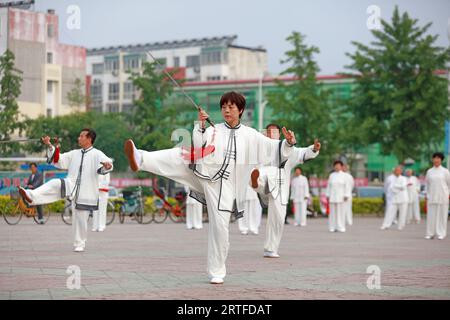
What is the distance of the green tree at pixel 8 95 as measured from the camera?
2936 cm

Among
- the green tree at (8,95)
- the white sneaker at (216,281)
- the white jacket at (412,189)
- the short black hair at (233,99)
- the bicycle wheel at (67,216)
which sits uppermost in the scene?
the green tree at (8,95)

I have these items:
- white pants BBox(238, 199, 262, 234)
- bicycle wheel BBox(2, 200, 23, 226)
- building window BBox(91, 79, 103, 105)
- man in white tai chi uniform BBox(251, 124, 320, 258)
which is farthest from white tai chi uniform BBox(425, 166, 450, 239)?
building window BBox(91, 79, 103, 105)

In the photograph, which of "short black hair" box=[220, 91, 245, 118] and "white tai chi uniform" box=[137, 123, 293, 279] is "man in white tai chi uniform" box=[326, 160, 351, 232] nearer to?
"white tai chi uniform" box=[137, 123, 293, 279]

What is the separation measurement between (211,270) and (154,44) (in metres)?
95.4

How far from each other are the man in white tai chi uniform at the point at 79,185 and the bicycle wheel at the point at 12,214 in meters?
12.3

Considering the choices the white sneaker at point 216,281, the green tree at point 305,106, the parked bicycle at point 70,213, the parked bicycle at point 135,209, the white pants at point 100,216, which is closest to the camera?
the white sneaker at point 216,281

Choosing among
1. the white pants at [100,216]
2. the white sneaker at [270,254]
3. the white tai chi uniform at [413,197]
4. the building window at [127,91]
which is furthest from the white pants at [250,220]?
the building window at [127,91]

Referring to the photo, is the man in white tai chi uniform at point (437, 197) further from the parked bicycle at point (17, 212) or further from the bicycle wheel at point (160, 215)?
the parked bicycle at point (17, 212)

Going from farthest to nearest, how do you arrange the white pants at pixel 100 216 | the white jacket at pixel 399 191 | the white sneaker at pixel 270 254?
the white jacket at pixel 399 191, the white pants at pixel 100 216, the white sneaker at pixel 270 254

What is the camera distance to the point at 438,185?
22.6 metres

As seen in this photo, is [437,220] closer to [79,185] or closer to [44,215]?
[79,185]

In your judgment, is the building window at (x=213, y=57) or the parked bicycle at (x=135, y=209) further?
the building window at (x=213, y=57)

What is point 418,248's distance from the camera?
707 inches

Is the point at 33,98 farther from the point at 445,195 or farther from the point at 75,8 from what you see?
the point at 75,8
